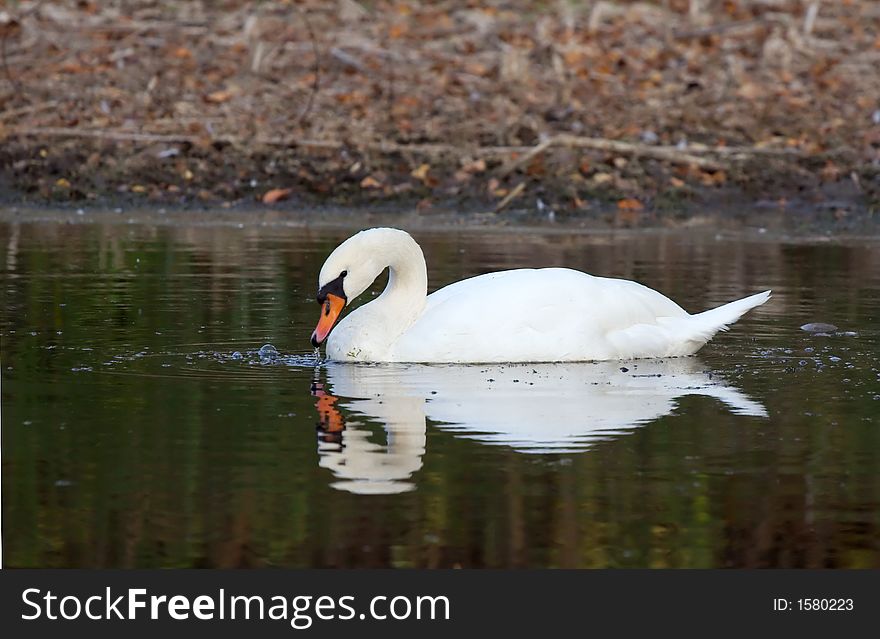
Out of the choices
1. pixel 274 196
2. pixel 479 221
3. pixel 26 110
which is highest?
pixel 26 110

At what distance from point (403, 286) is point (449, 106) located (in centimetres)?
1010

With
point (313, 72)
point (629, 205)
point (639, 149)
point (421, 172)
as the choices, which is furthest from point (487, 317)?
point (313, 72)

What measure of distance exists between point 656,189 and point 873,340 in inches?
322

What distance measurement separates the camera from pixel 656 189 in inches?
728

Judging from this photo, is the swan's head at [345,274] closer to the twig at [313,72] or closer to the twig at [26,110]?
the twig at [313,72]

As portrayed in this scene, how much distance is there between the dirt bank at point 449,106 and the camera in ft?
60.5

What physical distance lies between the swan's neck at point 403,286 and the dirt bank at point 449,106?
7563mm

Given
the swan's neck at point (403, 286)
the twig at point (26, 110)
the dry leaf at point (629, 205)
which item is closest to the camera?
the swan's neck at point (403, 286)

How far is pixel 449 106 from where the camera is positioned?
65.7ft

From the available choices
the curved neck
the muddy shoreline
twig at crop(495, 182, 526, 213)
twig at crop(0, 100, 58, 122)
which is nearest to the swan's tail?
the curved neck

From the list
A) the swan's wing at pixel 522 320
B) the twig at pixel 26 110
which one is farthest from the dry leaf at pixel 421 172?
the swan's wing at pixel 522 320

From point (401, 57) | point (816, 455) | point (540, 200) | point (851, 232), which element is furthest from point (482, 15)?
point (816, 455)

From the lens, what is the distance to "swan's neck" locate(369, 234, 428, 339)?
Answer: 9984 millimetres

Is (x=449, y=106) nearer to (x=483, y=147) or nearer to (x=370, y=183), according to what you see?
(x=483, y=147)
